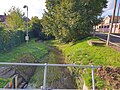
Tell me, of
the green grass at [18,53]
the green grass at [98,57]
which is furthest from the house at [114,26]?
the green grass at [98,57]

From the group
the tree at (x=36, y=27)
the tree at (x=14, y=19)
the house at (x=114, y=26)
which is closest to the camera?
the tree at (x=14, y=19)

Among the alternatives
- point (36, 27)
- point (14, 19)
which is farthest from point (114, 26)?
point (14, 19)

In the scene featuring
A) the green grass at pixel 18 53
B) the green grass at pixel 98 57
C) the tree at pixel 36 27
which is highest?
the tree at pixel 36 27

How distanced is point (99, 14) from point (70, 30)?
3861 millimetres

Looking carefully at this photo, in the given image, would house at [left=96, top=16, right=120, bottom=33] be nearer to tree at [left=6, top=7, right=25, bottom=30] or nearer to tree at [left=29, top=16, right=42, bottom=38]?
tree at [left=29, top=16, right=42, bottom=38]

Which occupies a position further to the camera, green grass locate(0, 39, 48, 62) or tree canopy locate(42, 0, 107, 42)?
tree canopy locate(42, 0, 107, 42)

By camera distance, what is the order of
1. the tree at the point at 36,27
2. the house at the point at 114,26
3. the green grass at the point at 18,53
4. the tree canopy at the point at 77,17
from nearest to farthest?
the green grass at the point at 18,53 → the tree canopy at the point at 77,17 → the tree at the point at 36,27 → the house at the point at 114,26

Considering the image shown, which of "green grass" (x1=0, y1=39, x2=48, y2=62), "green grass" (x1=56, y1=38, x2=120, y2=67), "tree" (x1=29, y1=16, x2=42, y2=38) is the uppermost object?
"tree" (x1=29, y1=16, x2=42, y2=38)

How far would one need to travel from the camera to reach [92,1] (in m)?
17.7

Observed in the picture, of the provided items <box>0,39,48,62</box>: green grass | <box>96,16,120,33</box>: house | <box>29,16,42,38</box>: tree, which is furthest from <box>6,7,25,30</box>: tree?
<box>96,16,120,33</box>: house

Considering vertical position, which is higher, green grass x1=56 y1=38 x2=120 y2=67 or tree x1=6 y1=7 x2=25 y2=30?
tree x1=6 y1=7 x2=25 y2=30

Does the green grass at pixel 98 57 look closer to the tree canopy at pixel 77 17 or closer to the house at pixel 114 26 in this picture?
the tree canopy at pixel 77 17

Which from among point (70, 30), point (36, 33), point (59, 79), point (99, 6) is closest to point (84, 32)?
point (70, 30)

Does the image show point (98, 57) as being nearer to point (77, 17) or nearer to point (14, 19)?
point (77, 17)
